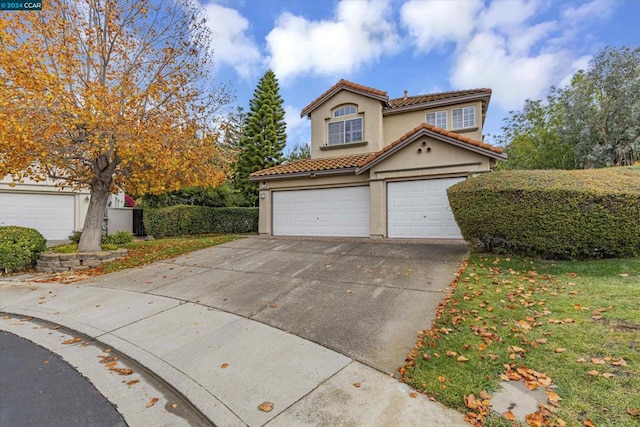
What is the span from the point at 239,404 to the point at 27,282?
27.5 feet

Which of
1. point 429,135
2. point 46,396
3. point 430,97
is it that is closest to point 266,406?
point 46,396

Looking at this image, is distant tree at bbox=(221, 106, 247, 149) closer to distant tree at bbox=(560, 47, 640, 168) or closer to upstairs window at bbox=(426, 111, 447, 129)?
→ upstairs window at bbox=(426, 111, 447, 129)

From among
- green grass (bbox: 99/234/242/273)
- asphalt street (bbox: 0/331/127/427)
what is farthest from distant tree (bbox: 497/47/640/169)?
asphalt street (bbox: 0/331/127/427)

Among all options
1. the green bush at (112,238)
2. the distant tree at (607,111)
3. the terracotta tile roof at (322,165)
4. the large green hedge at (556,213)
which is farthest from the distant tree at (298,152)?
the large green hedge at (556,213)

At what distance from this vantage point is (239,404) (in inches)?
116

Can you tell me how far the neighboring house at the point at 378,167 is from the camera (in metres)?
10.7

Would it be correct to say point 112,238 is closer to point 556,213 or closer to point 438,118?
point 556,213

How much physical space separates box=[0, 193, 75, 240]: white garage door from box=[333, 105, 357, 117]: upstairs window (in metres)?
14.5

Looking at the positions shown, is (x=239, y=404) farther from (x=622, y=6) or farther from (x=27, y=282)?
(x=622, y=6)

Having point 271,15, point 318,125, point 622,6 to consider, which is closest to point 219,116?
point 271,15

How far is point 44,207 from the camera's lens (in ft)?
52.5

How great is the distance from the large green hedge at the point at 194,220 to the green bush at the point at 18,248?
23.5ft

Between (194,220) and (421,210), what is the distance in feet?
→ 40.0

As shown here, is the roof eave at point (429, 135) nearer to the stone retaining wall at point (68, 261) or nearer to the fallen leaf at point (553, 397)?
the fallen leaf at point (553, 397)
